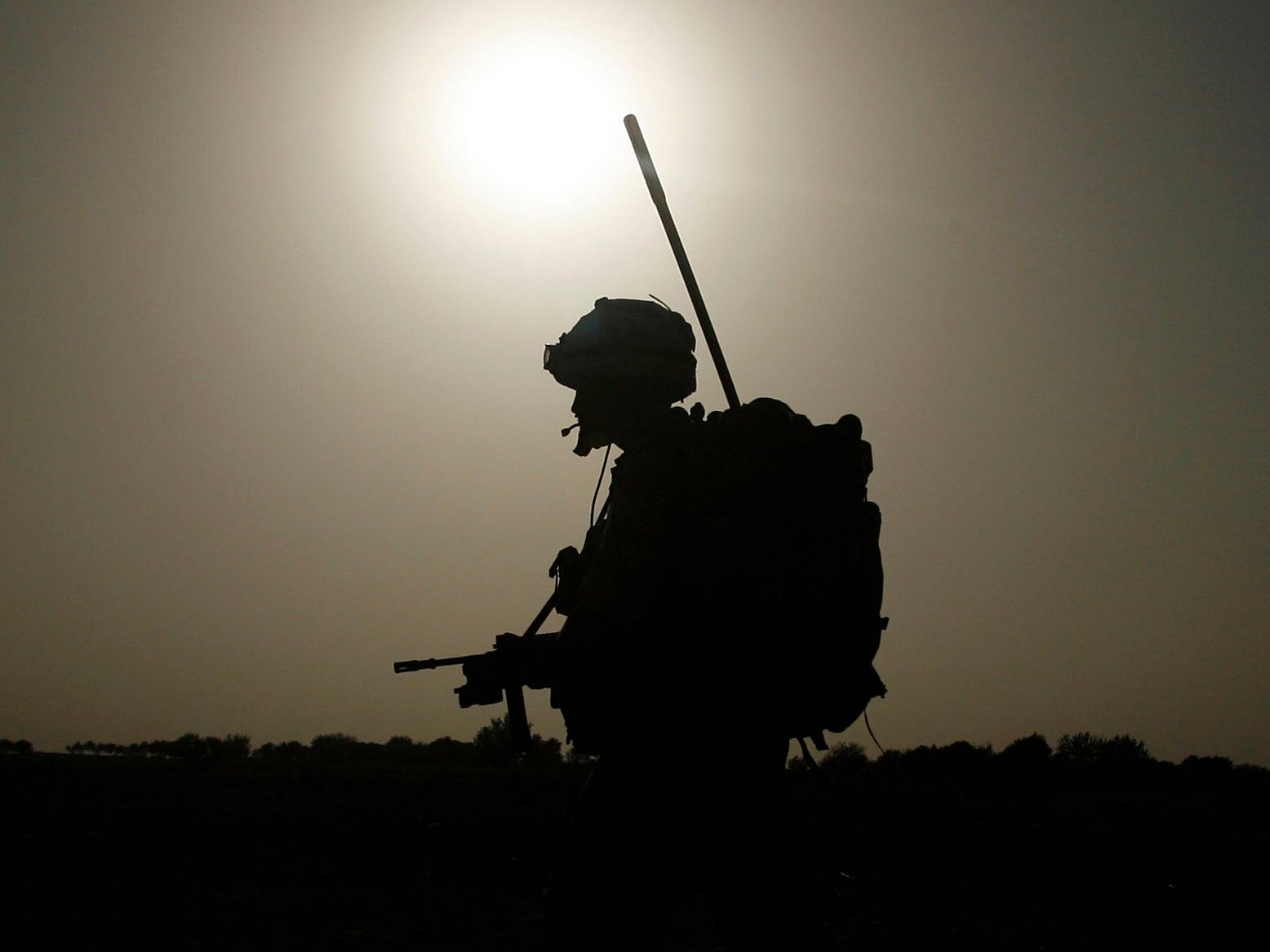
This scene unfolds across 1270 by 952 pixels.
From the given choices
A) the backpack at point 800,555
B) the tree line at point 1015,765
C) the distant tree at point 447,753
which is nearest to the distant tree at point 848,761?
the tree line at point 1015,765

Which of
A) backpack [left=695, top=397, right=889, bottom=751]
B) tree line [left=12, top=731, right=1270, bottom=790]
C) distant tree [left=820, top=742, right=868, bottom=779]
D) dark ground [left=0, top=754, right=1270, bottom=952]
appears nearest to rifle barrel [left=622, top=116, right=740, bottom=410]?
backpack [left=695, top=397, right=889, bottom=751]

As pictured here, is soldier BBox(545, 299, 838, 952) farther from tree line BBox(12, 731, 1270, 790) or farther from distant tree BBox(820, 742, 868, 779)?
distant tree BBox(820, 742, 868, 779)

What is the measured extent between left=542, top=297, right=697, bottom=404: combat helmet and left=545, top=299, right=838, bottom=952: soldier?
560 millimetres

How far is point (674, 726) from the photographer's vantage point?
3443mm

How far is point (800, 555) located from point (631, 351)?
102 cm

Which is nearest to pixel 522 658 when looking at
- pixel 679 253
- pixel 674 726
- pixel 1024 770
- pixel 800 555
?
pixel 674 726

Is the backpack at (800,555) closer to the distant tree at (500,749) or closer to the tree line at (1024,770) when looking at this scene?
the tree line at (1024,770)

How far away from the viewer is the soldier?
3291mm

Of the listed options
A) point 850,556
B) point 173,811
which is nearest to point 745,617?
point 850,556

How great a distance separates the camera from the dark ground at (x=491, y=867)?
326 inches

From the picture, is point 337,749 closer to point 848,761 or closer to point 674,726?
point 848,761

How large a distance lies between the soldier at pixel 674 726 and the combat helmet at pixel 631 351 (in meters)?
0.56

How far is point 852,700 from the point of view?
3480 millimetres

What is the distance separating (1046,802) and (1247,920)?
9456mm
